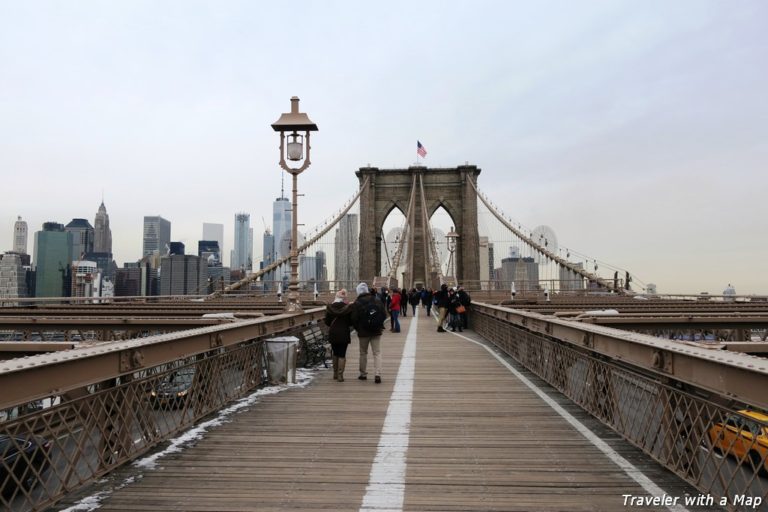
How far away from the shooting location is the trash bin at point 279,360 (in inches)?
315

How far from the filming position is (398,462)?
4414 mm

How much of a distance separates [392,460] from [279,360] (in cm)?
392

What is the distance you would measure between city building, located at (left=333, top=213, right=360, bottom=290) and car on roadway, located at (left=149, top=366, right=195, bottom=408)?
48277 mm

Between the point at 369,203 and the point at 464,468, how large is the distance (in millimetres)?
63656

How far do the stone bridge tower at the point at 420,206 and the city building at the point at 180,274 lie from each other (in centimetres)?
3581

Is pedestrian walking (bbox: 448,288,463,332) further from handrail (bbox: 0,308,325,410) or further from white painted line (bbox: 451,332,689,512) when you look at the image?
handrail (bbox: 0,308,325,410)

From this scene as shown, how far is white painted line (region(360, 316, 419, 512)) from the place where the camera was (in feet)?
11.9

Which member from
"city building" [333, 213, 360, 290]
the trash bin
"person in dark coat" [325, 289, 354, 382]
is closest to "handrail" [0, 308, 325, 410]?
the trash bin

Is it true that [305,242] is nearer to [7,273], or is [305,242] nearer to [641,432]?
[7,273]

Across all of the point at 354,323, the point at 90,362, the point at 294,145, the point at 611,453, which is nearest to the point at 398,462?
the point at 611,453

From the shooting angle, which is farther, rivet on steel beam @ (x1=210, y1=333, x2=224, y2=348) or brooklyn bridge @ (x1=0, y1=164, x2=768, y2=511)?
rivet on steel beam @ (x1=210, y1=333, x2=224, y2=348)

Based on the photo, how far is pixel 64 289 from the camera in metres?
81.2

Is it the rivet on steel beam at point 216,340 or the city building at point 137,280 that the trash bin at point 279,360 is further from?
the city building at point 137,280

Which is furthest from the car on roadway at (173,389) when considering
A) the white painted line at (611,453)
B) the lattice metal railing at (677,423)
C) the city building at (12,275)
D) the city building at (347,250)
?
the city building at (12,275)
